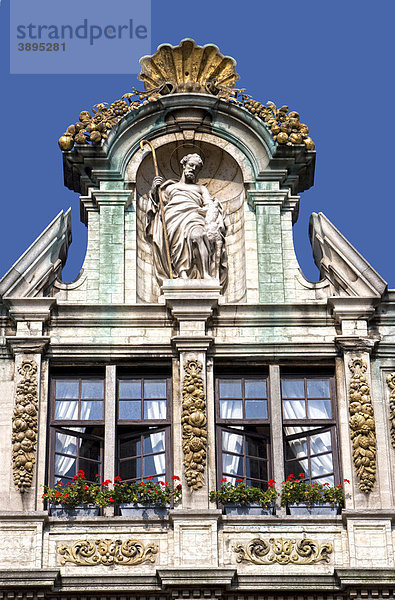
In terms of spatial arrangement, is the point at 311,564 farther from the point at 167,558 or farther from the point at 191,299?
the point at 191,299

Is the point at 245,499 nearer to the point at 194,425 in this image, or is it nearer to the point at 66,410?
the point at 194,425

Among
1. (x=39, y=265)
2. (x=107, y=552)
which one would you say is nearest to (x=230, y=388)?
(x=107, y=552)

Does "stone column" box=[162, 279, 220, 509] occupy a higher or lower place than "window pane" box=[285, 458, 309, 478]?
higher

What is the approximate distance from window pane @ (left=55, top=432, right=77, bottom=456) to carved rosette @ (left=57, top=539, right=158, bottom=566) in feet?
5.45

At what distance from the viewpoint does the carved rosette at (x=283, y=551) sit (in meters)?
24.9

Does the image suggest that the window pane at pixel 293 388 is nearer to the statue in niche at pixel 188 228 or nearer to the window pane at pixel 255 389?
the window pane at pixel 255 389

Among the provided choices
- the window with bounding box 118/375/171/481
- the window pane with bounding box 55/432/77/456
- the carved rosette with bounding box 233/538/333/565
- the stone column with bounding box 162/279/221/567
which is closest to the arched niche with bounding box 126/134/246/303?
the stone column with bounding box 162/279/221/567

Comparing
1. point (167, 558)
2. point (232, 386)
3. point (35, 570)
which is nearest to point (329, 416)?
point (232, 386)

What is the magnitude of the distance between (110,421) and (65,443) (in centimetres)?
72

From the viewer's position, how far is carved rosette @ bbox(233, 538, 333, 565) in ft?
81.7

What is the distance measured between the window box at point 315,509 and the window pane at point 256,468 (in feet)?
2.34

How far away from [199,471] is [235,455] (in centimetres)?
84

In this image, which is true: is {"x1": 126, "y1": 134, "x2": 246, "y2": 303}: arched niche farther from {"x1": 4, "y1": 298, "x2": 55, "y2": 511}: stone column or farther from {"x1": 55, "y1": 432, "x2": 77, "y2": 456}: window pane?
{"x1": 55, "y1": 432, "x2": 77, "y2": 456}: window pane

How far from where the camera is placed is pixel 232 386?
26.7 meters
